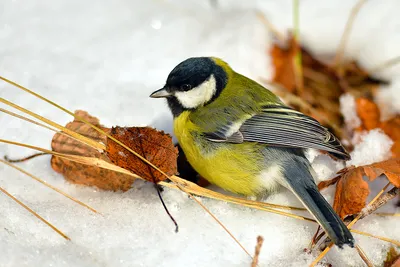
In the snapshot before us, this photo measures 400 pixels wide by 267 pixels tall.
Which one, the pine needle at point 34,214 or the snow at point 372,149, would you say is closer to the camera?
the pine needle at point 34,214

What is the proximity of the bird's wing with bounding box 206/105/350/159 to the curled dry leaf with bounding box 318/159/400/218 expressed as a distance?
0.15 m

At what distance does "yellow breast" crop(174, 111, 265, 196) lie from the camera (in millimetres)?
1785

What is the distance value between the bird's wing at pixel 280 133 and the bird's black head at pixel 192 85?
0.17 m

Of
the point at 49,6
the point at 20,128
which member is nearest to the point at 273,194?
the point at 20,128

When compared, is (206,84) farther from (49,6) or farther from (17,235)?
(49,6)

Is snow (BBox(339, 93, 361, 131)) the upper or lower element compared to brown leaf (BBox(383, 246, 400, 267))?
upper

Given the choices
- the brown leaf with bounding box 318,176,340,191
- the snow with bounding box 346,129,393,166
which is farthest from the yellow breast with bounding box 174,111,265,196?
the snow with bounding box 346,129,393,166

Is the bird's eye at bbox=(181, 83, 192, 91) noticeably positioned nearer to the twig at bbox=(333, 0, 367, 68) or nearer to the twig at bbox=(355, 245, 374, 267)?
the twig at bbox=(355, 245, 374, 267)

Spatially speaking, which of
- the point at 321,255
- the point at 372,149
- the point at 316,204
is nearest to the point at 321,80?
the point at 372,149

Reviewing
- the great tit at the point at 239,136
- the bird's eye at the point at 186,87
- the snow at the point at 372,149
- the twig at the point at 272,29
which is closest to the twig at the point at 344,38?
the twig at the point at 272,29

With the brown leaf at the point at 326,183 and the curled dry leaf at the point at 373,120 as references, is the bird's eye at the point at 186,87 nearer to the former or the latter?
the brown leaf at the point at 326,183

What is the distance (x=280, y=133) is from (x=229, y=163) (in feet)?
0.74

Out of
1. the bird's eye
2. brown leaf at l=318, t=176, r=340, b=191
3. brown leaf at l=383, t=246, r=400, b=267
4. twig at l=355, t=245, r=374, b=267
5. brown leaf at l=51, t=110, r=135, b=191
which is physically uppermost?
the bird's eye

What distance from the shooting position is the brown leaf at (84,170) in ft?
5.61
